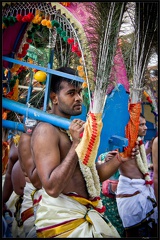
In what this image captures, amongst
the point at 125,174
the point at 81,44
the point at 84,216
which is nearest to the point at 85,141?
the point at 84,216

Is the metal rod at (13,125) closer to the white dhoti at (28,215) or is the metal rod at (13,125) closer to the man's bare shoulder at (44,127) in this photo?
the white dhoti at (28,215)

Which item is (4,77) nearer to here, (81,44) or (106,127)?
(81,44)

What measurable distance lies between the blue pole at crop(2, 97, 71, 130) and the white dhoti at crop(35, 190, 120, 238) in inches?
22.8

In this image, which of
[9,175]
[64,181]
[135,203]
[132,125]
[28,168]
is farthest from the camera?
[9,175]

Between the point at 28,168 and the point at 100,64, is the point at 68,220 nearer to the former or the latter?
the point at 28,168

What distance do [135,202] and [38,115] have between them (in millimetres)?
2296

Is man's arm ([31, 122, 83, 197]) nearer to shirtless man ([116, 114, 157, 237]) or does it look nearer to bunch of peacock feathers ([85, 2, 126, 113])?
bunch of peacock feathers ([85, 2, 126, 113])

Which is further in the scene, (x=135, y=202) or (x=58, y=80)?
(x=135, y=202)

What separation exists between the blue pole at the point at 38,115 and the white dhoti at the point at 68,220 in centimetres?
58

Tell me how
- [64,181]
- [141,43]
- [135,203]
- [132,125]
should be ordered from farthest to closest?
[135,203] < [132,125] < [141,43] < [64,181]

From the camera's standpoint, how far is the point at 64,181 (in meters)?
2.46

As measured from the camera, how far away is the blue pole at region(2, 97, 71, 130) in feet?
8.98

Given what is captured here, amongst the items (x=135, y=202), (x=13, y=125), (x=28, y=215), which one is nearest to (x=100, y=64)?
(x=13, y=125)

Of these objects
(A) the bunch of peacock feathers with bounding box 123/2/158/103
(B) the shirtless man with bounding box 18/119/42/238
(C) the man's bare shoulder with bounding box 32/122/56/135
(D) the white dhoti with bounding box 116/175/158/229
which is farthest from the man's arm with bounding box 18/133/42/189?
(D) the white dhoti with bounding box 116/175/158/229
